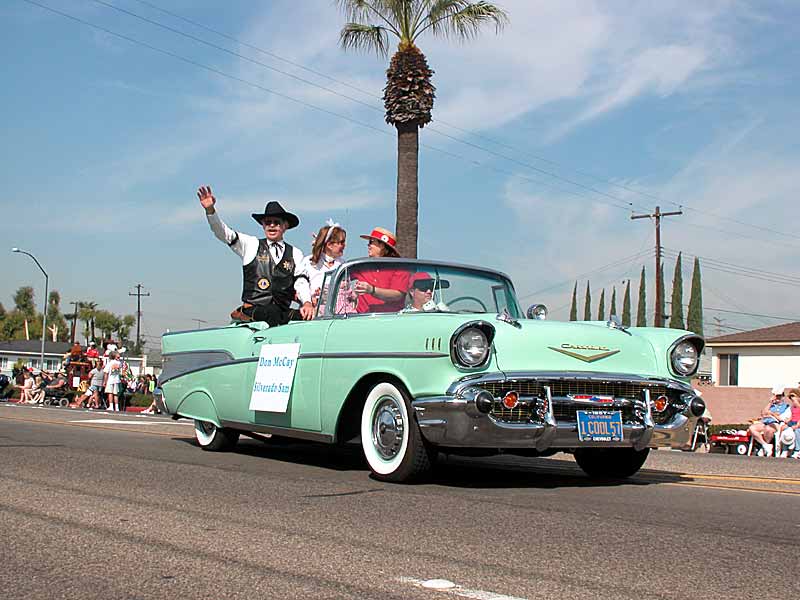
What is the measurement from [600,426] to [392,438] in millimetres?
1381

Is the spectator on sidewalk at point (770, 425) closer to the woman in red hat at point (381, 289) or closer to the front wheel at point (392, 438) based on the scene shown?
the woman in red hat at point (381, 289)

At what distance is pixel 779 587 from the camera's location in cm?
364

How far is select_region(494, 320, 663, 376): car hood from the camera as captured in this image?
6250mm

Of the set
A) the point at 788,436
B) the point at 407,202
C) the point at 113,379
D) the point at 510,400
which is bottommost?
the point at 788,436

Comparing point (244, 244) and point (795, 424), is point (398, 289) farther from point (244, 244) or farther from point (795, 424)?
point (795, 424)

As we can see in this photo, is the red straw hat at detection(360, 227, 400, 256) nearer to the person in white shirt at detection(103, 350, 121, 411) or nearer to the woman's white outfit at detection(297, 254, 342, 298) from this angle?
the woman's white outfit at detection(297, 254, 342, 298)

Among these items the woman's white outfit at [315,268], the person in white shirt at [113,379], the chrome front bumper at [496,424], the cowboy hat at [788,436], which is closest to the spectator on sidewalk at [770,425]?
the cowboy hat at [788,436]

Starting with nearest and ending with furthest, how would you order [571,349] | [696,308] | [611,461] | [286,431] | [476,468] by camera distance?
[571,349] → [611,461] → [286,431] → [476,468] → [696,308]

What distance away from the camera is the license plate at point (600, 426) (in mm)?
6230

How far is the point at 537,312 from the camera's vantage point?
7684mm

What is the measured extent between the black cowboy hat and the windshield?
6.19 feet

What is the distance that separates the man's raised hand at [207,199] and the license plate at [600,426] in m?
4.45

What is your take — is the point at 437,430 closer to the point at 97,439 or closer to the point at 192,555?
the point at 192,555

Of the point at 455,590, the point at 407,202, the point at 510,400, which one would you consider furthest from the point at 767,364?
the point at 455,590
